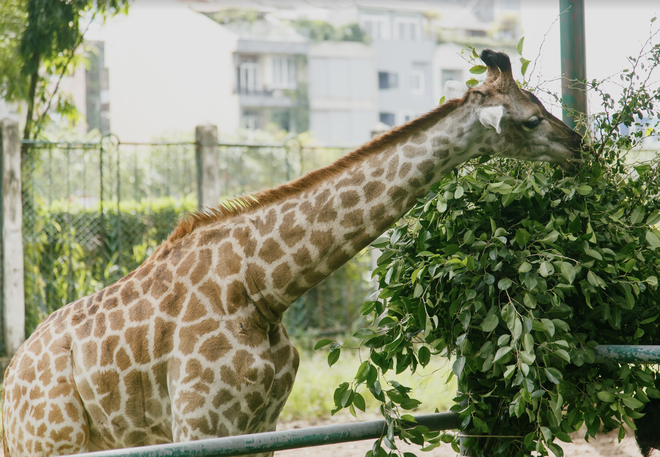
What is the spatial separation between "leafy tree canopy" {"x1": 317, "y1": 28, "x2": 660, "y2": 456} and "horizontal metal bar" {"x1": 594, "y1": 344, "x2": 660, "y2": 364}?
0.04 metres

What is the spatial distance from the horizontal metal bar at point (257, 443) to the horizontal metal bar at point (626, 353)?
2.56ft

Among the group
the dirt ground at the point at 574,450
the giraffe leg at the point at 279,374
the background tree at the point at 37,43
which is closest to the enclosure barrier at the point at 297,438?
the giraffe leg at the point at 279,374

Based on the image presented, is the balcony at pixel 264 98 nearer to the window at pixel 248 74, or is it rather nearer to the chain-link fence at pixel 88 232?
the window at pixel 248 74

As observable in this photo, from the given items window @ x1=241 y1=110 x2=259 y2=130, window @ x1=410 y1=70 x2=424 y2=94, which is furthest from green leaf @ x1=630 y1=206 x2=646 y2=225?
window @ x1=410 y1=70 x2=424 y2=94

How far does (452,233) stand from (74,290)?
613 centimetres

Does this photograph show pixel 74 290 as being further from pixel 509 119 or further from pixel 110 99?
pixel 110 99

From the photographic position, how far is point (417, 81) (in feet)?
141

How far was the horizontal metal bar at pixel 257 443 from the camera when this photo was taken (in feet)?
5.45

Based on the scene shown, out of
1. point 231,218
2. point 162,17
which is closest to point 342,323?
point 231,218

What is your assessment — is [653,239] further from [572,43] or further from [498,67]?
[572,43]

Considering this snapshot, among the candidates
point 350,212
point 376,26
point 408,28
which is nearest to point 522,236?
point 350,212

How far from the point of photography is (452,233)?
211 centimetres

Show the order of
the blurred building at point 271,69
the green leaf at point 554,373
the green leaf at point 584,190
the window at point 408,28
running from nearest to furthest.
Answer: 1. the green leaf at point 554,373
2. the green leaf at point 584,190
3. the blurred building at point 271,69
4. the window at point 408,28

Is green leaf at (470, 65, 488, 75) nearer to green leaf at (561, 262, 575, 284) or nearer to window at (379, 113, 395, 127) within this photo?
green leaf at (561, 262, 575, 284)
